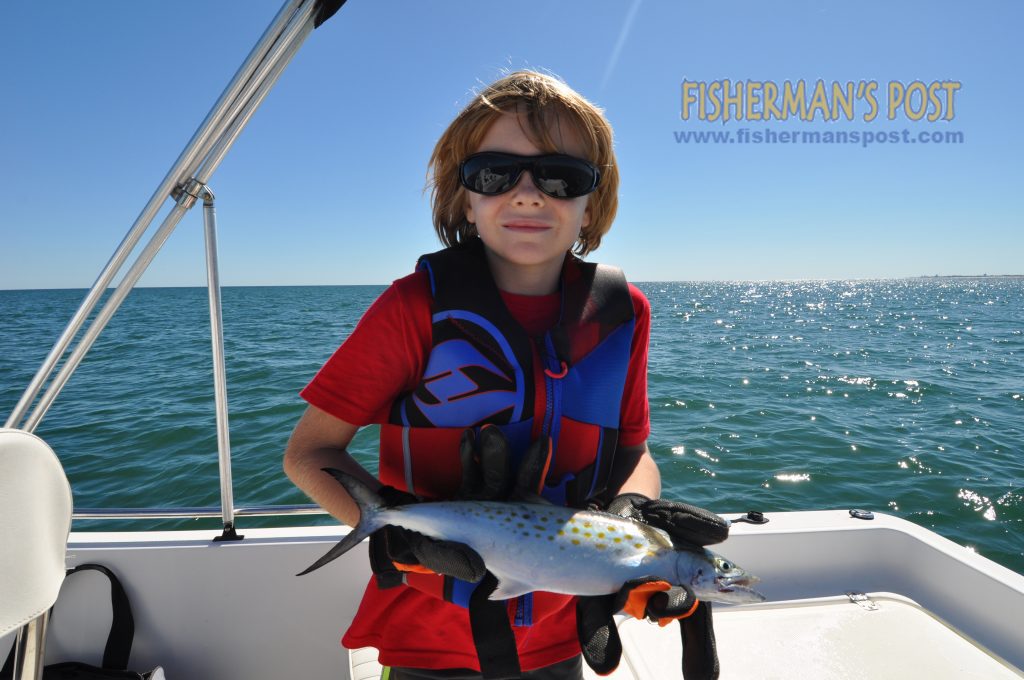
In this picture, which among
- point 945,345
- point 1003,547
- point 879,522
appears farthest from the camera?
point 945,345

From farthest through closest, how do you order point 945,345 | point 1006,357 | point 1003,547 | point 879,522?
1. point 945,345
2. point 1006,357
3. point 1003,547
4. point 879,522

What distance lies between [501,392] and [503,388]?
0.01 metres

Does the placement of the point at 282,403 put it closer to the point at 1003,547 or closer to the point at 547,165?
the point at 547,165

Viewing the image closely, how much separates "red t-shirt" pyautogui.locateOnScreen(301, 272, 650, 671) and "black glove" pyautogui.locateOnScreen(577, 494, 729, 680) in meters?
0.17

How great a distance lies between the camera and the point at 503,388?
1.69 m

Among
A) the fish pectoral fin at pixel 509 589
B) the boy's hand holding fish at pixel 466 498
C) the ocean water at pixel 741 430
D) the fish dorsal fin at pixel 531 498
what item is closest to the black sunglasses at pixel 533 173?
the boy's hand holding fish at pixel 466 498

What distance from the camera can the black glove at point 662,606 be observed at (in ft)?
4.80

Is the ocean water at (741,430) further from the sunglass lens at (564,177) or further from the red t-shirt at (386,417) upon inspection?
the sunglass lens at (564,177)

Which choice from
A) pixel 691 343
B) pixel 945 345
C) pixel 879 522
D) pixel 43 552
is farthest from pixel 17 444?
pixel 945 345

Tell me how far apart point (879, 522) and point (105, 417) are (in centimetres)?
1189

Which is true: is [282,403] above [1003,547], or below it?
above

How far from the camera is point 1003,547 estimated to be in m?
5.58

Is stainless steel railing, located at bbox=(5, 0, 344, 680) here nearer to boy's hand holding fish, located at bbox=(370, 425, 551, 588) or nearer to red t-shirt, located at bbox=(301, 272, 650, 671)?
red t-shirt, located at bbox=(301, 272, 650, 671)

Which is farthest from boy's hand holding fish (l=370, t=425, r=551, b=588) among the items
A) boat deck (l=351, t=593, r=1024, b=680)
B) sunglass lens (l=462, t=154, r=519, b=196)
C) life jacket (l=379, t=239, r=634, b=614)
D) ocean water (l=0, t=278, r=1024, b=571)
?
ocean water (l=0, t=278, r=1024, b=571)
